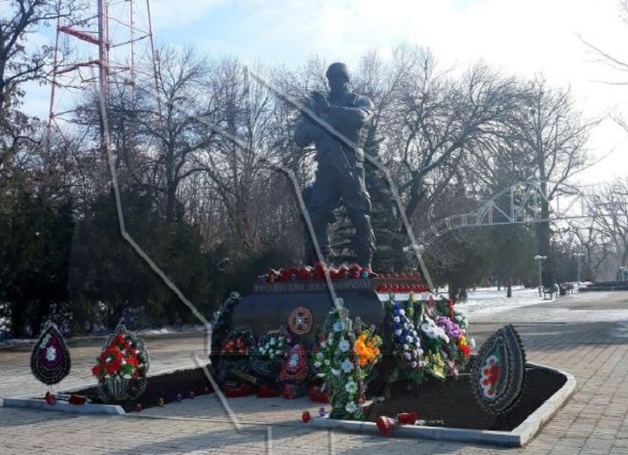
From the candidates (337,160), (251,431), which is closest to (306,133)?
(337,160)

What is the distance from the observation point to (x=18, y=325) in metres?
23.8

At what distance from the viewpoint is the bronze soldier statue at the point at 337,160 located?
42.8 ft

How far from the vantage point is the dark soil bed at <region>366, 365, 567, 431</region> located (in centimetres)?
825

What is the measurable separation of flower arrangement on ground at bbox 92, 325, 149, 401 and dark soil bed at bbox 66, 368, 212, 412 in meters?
0.15

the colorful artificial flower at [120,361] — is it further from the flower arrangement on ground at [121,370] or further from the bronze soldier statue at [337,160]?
the bronze soldier statue at [337,160]

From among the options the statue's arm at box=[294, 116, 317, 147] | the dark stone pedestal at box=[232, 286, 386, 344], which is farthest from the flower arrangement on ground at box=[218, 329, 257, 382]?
the statue's arm at box=[294, 116, 317, 147]

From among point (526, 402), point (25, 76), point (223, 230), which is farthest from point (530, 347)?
point (223, 230)

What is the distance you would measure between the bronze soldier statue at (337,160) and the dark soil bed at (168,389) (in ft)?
9.82

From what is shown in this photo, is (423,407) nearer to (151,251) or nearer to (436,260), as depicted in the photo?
(151,251)

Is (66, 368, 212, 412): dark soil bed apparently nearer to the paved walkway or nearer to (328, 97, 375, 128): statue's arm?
the paved walkway

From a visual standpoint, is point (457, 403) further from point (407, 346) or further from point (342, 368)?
point (342, 368)

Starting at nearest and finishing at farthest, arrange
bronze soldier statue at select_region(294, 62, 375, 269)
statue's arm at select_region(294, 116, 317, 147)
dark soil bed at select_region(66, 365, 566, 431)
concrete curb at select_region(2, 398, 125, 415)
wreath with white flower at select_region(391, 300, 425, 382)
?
dark soil bed at select_region(66, 365, 566, 431)
concrete curb at select_region(2, 398, 125, 415)
wreath with white flower at select_region(391, 300, 425, 382)
bronze soldier statue at select_region(294, 62, 375, 269)
statue's arm at select_region(294, 116, 317, 147)

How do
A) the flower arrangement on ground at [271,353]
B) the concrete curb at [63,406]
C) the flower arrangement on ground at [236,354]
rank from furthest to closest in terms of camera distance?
the flower arrangement on ground at [236,354] → the flower arrangement on ground at [271,353] → the concrete curb at [63,406]

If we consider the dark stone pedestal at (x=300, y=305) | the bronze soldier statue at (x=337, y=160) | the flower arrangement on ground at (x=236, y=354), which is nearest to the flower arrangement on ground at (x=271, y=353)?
the flower arrangement on ground at (x=236, y=354)
